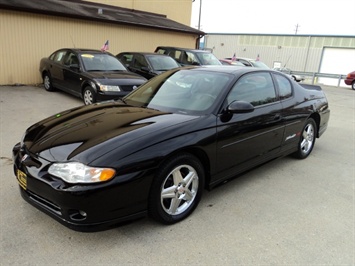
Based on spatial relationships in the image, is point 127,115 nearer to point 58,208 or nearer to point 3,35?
point 58,208

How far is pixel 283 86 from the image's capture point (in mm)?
4617

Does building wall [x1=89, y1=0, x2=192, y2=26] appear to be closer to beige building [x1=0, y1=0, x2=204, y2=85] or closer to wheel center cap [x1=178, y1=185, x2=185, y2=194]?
beige building [x1=0, y1=0, x2=204, y2=85]

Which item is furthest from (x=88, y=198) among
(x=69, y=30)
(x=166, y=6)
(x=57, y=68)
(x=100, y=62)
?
(x=166, y=6)


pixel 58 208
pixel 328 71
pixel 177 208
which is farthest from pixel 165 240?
pixel 328 71

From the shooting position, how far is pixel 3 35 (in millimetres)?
10508

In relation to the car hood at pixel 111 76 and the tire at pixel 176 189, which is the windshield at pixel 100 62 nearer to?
the car hood at pixel 111 76

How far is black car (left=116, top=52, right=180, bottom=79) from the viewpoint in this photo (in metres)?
10.2

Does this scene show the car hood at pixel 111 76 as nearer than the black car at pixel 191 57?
Yes

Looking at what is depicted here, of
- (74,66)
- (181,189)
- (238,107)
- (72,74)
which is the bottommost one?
(181,189)

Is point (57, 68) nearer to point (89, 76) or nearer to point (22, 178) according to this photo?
point (89, 76)

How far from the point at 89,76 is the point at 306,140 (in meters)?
5.48

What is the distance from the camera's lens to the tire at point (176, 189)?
2.83 m

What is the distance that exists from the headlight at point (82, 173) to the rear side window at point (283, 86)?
2.96 m

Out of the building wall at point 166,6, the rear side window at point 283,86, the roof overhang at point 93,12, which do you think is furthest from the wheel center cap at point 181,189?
the building wall at point 166,6
